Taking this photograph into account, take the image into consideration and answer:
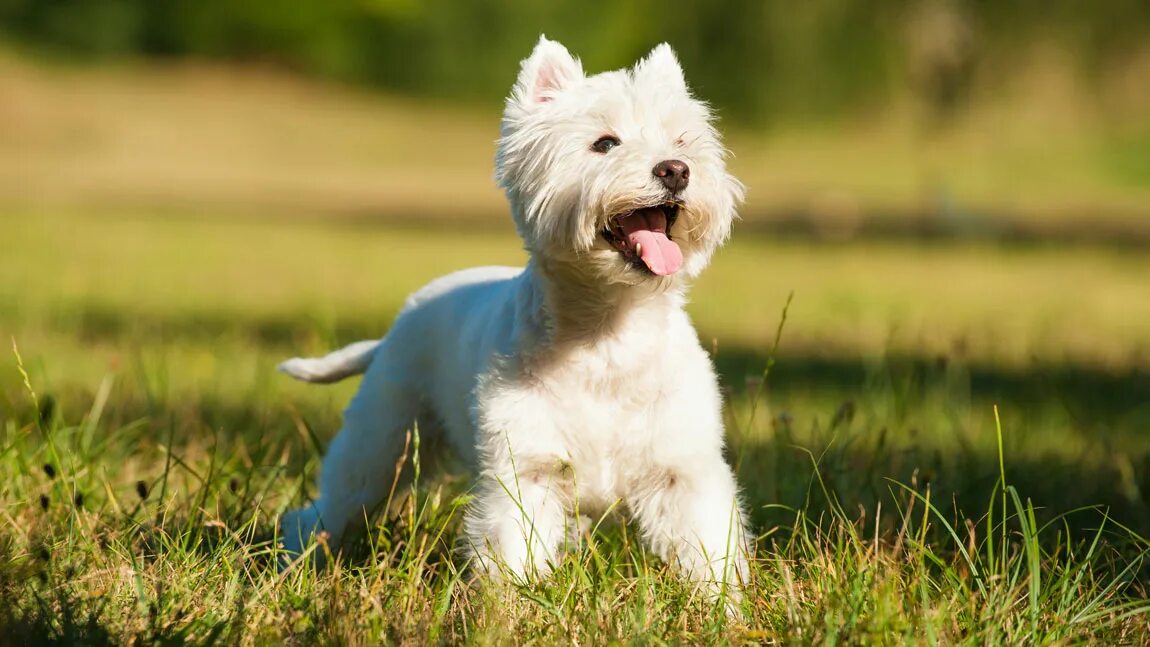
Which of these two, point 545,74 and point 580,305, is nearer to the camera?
point 580,305

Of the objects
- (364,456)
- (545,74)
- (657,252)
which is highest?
(545,74)

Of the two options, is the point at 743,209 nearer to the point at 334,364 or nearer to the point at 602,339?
the point at 334,364

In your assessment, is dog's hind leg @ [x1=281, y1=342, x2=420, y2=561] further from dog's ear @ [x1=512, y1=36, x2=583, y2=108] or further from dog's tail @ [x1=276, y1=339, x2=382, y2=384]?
dog's ear @ [x1=512, y1=36, x2=583, y2=108]

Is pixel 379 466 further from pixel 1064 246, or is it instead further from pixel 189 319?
pixel 1064 246

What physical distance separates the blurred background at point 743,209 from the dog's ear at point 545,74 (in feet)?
1.53

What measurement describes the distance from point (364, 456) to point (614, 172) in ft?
4.50

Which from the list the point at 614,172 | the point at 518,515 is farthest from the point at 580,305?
the point at 518,515

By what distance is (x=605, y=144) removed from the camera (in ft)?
12.7

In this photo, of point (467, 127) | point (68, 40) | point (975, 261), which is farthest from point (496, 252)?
point (68, 40)

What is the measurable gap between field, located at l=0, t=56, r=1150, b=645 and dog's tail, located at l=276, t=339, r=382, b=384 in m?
0.27

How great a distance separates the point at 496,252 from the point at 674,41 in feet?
52.6

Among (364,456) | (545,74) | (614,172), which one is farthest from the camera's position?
(364,456)

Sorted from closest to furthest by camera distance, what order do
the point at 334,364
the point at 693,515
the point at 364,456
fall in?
the point at 693,515 → the point at 364,456 → the point at 334,364

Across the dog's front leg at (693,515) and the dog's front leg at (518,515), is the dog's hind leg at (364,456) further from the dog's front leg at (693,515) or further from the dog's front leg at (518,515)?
the dog's front leg at (693,515)
